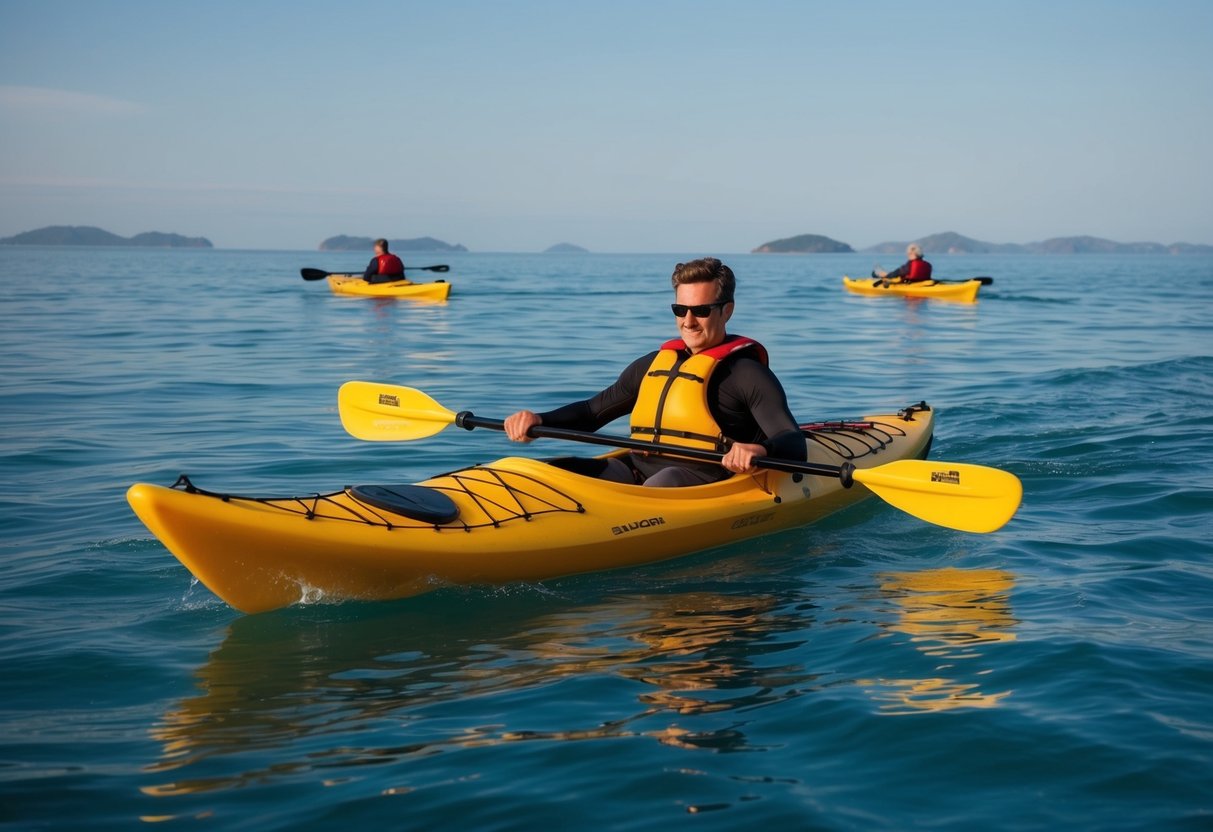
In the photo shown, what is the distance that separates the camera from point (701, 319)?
5020 millimetres

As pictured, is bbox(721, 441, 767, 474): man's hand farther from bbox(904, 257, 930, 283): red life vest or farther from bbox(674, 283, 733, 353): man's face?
bbox(904, 257, 930, 283): red life vest

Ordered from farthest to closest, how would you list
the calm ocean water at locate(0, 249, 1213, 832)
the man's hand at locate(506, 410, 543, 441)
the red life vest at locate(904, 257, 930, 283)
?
the red life vest at locate(904, 257, 930, 283), the man's hand at locate(506, 410, 543, 441), the calm ocean water at locate(0, 249, 1213, 832)

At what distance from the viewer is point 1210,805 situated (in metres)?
2.86

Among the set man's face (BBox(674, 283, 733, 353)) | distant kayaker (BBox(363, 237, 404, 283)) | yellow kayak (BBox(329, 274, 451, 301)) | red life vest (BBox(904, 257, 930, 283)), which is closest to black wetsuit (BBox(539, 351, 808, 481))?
man's face (BBox(674, 283, 733, 353))

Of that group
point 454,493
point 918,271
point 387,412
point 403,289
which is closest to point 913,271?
point 918,271

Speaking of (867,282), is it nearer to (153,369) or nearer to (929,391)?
(929,391)

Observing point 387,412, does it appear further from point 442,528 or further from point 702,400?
point 702,400

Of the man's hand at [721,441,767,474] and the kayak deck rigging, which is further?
the man's hand at [721,441,767,474]

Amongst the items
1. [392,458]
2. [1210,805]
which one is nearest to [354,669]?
[1210,805]

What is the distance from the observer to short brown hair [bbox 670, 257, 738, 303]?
16.0 feet

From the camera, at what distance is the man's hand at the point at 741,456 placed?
4.83 metres

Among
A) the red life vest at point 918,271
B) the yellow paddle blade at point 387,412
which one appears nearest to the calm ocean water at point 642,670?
the yellow paddle blade at point 387,412

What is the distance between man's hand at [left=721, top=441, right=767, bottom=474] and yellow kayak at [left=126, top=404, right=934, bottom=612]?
37 centimetres

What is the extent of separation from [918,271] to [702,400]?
63.2 ft
